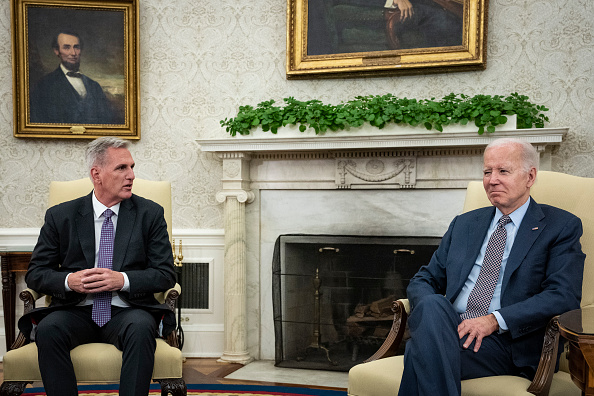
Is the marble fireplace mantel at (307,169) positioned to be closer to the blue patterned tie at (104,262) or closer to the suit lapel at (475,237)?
the suit lapel at (475,237)

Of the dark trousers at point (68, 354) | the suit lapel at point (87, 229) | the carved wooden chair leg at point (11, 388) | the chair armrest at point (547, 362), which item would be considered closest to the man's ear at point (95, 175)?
the suit lapel at point (87, 229)

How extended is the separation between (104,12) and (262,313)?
264 centimetres

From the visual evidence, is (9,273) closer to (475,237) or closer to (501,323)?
(475,237)

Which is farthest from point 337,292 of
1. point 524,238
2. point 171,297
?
point 524,238

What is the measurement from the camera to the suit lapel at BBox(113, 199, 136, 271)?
114 inches

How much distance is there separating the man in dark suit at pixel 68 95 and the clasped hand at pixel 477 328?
336cm

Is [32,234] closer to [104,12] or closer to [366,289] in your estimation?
[104,12]

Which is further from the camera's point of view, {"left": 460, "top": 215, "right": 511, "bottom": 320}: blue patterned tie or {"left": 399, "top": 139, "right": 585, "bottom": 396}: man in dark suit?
{"left": 460, "top": 215, "right": 511, "bottom": 320}: blue patterned tie

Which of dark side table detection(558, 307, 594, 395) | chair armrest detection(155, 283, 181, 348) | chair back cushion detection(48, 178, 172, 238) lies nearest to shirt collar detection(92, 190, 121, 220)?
chair back cushion detection(48, 178, 172, 238)

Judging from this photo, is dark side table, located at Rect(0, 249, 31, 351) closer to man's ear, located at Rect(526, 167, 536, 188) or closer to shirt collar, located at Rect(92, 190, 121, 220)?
shirt collar, located at Rect(92, 190, 121, 220)

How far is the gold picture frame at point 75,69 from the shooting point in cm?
473

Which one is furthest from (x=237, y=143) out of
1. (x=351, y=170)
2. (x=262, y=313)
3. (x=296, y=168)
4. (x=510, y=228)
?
(x=510, y=228)

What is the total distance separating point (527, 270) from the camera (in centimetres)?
243

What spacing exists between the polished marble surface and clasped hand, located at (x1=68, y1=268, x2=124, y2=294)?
1.64 meters
